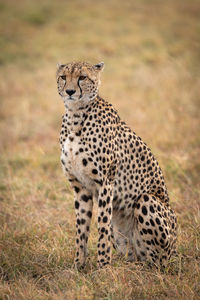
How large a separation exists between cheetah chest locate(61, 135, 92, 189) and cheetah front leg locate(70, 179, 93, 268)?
0.12 meters

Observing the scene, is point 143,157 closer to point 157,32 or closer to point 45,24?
point 157,32

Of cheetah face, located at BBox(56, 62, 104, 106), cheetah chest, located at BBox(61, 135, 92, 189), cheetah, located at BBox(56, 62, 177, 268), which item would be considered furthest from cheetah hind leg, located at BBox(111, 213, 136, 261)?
cheetah face, located at BBox(56, 62, 104, 106)

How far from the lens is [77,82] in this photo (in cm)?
290

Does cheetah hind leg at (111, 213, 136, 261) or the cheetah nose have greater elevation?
the cheetah nose

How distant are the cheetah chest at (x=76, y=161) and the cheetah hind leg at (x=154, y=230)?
381 millimetres

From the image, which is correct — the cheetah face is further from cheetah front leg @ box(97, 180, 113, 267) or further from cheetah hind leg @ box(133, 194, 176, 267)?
→ cheetah hind leg @ box(133, 194, 176, 267)

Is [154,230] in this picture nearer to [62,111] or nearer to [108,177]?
[108,177]

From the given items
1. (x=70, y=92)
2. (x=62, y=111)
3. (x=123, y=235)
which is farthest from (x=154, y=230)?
(x=62, y=111)

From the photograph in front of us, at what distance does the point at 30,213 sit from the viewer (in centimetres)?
399

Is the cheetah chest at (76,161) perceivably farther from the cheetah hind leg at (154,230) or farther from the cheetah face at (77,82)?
the cheetah hind leg at (154,230)

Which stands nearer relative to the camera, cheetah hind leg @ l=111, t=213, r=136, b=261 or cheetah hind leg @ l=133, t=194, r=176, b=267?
cheetah hind leg @ l=133, t=194, r=176, b=267

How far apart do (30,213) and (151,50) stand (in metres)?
7.49

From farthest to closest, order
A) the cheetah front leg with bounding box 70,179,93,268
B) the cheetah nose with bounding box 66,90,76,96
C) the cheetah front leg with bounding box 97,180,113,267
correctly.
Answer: the cheetah front leg with bounding box 70,179,93,268 → the cheetah front leg with bounding box 97,180,113,267 → the cheetah nose with bounding box 66,90,76,96

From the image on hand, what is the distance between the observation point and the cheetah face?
288 cm
